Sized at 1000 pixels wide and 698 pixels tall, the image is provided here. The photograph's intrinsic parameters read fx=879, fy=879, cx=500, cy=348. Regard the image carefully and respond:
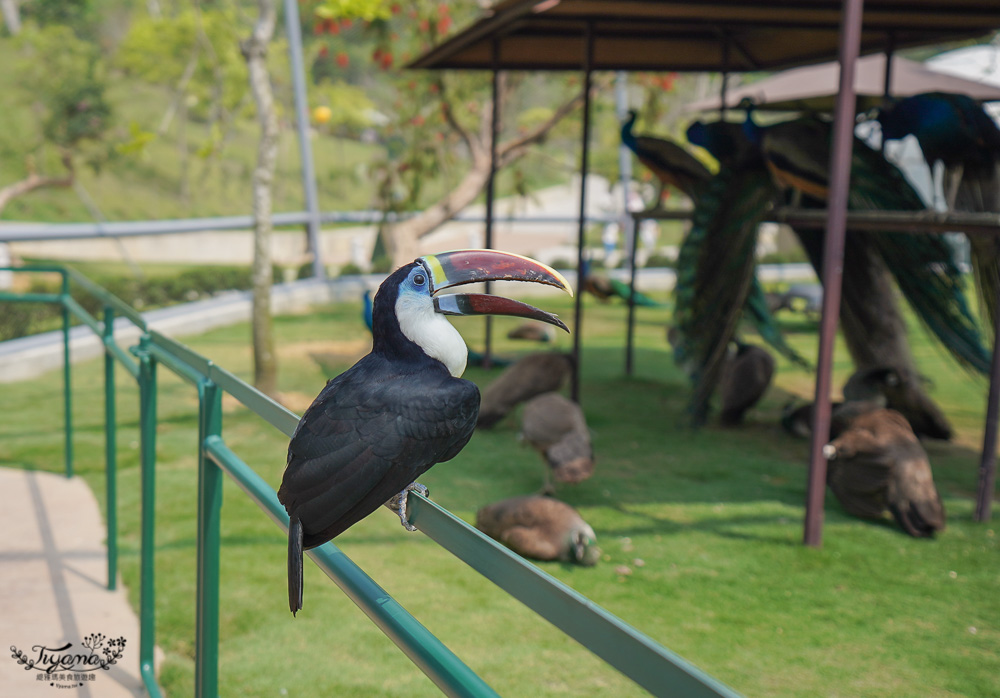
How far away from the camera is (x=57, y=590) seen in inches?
139

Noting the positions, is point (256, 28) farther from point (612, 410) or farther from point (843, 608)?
point (843, 608)

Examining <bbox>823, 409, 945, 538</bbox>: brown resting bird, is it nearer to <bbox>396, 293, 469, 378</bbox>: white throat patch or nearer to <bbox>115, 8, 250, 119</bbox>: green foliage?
<bbox>396, 293, 469, 378</bbox>: white throat patch

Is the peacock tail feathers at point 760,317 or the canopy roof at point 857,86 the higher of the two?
the canopy roof at point 857,86

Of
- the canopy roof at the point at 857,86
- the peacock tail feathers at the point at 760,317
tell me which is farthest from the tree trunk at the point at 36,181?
the peacock tail feathers at the point at 760,317

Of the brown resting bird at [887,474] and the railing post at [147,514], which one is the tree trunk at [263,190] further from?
the brown resting bird at [887,474]

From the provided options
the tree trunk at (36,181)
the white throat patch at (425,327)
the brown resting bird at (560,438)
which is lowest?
the brown resting bird at (560,438)

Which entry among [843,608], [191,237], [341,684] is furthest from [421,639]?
[191,237]

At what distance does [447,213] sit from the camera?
31.9 ft

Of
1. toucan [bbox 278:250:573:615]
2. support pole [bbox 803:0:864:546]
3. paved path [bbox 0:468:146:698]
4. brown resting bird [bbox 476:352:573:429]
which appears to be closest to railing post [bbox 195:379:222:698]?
toucan [bbox 278:250:573:615]

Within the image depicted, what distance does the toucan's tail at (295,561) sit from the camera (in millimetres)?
1452

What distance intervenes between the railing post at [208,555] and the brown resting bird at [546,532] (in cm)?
177

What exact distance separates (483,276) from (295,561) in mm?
575

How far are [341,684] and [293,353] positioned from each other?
18.0 feet

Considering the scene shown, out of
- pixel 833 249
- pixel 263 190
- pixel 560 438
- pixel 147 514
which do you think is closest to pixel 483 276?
pixel 147 514
